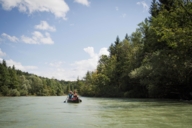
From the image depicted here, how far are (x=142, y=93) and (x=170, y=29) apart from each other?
90.5ft

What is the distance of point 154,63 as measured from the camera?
95.9 ft

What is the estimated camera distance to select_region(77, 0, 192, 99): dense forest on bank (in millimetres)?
19266

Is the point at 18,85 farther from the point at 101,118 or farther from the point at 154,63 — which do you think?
the point at 101,118

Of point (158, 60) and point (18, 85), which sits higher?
point (158, 60)

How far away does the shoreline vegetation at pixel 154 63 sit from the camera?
19375 millimetres

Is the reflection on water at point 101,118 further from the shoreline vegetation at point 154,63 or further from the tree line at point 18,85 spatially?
the tree line at point 18,85

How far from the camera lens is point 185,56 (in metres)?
21.4

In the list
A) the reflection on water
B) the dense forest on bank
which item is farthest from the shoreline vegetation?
the reflection on water

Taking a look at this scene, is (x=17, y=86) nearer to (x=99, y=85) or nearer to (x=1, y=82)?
(x=1, y=82)

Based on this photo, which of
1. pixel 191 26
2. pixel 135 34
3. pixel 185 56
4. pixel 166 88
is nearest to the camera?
pixel 191 26

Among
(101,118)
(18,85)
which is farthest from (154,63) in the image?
(18,85)

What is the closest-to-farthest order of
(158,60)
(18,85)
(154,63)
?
(158,60), (154,63), (18,85)

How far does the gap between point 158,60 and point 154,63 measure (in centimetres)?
111

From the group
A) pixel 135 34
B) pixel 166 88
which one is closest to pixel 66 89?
pixel 135 34
